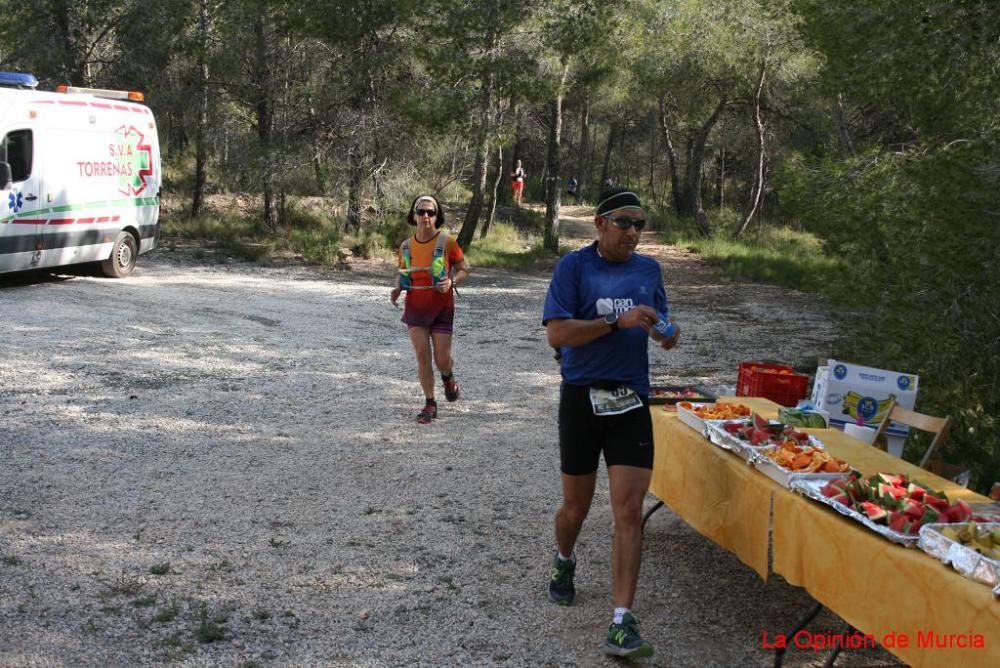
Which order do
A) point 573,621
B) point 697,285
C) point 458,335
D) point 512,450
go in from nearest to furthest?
point 573,621
point 512,450
point 458,335
point 697,285

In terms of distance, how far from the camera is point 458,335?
1342cm

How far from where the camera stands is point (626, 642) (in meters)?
4.34

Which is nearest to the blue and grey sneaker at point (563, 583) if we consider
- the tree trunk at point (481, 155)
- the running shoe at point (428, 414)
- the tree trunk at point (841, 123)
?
the running shoe at point (428, 414)

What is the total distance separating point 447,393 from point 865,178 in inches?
194

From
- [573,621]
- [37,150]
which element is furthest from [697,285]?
[573,621]

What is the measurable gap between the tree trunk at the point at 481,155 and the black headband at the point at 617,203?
1656cm

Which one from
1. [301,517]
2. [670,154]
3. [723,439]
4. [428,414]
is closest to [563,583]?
[723,439]

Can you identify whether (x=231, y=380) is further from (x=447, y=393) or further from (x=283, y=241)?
(x=283, y=241)

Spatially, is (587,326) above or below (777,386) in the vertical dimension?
above

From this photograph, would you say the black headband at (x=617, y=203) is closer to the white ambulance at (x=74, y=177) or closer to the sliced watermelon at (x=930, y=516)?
the sliced watermelon at (x=930, y=516)

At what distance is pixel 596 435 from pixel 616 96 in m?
31.6

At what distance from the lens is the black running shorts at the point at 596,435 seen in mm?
4523

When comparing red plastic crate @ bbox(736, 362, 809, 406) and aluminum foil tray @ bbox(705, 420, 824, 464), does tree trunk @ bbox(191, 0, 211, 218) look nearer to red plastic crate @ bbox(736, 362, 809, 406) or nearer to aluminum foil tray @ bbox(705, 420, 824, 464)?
red plastic crate @ bbox(736, 362, 809, 406)

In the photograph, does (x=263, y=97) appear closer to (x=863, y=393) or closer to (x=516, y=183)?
(x=516, y=183)
